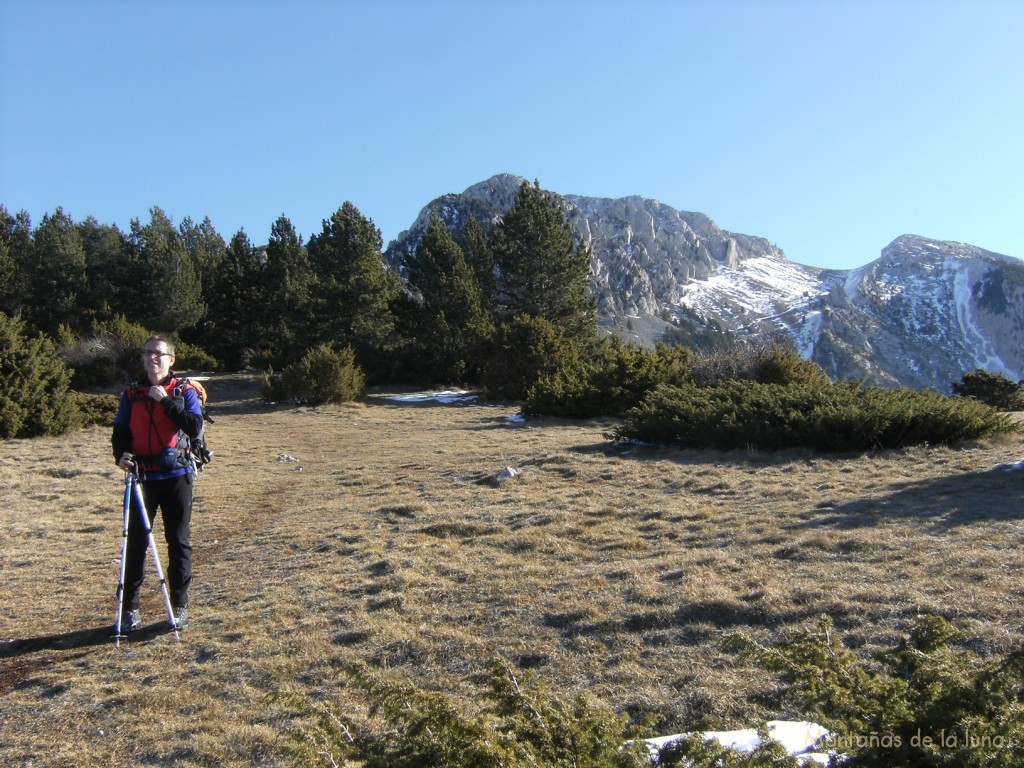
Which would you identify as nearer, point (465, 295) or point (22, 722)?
point (22, 722)

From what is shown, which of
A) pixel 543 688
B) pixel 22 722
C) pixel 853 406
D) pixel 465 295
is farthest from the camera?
pixel 465 295

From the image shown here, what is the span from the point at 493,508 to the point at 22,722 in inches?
166

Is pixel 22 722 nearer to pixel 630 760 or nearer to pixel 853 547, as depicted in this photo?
pixel 630 760

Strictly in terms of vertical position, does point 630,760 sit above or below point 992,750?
below

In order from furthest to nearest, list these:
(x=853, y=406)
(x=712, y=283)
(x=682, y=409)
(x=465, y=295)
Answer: (x=712, y=283) → (x=465, y=295) → (x=682, y=409) → (x=853, y=406)

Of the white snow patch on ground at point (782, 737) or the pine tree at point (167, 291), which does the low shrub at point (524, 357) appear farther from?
the pine tree at point (167, 291)

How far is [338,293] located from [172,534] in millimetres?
26113

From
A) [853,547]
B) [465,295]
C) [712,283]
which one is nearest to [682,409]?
[853,547]

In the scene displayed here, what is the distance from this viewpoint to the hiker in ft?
13.7

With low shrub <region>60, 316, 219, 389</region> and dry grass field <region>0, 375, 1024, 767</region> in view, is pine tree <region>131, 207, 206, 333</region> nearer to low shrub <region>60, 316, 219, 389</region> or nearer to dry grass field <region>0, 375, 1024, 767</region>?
low shrub <region>60, 316, 219, 389</region>

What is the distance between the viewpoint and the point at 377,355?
29219 mm

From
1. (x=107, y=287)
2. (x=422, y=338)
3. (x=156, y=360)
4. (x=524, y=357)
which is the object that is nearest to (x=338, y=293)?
(x=422, y=338)

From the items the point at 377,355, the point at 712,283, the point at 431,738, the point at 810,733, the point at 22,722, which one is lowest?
the point at 22,722

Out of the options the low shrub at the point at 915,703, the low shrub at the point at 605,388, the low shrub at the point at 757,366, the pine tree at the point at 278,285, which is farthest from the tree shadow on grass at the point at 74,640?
the pine tree at the point at 278,285
